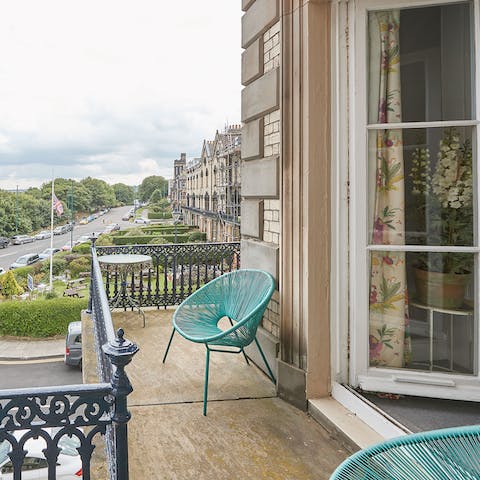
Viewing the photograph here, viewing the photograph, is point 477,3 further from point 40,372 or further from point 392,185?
point 40,372

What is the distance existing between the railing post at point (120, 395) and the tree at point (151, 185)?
123 m

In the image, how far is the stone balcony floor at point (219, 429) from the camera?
2.22 m

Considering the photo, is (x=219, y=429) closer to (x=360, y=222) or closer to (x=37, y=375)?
Result: (x=360, y=222)

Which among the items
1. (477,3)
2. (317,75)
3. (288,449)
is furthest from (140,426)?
(477,3)

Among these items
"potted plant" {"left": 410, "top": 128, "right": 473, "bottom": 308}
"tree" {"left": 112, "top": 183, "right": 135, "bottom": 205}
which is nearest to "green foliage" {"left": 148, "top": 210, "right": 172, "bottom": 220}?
"tree" {"left": 112, "top": 183, "right": 135, "bottom": 205}

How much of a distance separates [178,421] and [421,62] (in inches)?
103

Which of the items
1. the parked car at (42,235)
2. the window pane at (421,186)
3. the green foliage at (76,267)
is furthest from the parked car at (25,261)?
the window pane at (421,186)

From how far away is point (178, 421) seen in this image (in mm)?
2727

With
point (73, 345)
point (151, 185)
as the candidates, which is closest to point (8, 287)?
point (73, 345)

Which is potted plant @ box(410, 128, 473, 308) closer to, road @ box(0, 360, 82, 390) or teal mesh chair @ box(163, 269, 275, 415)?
teal mesh chair @ box(163, 269, 275, 415)

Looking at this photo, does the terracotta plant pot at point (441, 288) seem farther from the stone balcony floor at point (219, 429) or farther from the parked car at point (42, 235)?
the parked car at point (42, 235)

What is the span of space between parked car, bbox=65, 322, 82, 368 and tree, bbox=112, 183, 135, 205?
442 ft

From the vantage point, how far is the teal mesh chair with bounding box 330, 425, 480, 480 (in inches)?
42.6

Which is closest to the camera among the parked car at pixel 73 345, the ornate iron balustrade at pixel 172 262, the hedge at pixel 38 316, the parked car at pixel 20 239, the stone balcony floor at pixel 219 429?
the stone balcony floor at pixel 219 429
